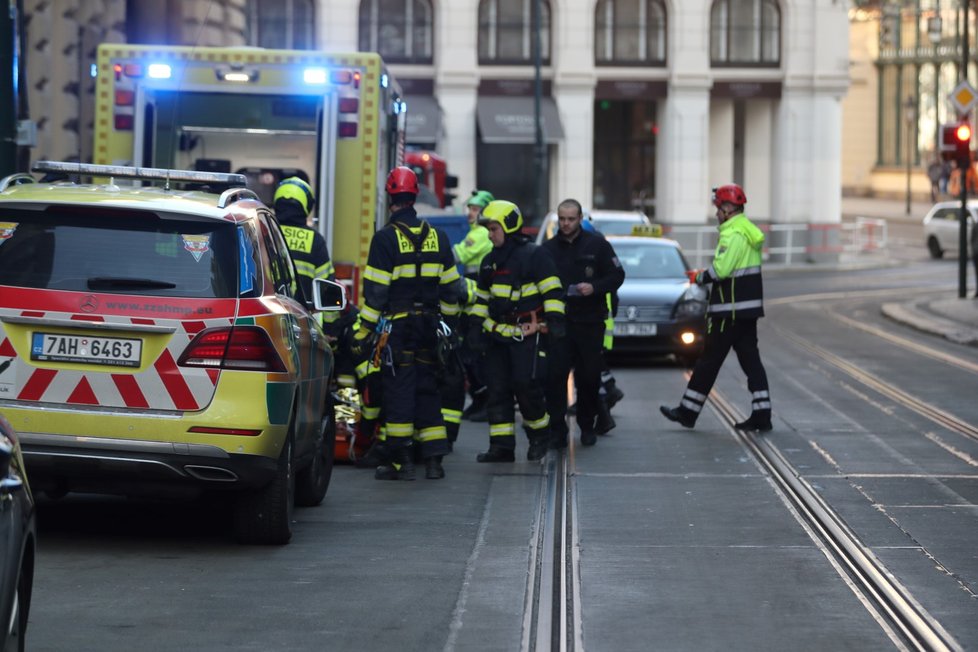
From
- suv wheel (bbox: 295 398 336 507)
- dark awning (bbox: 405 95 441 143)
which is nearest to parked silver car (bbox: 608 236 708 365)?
suv wheel (bbox: 295 398 336 507)

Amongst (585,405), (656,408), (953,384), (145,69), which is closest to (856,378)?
(953,384)

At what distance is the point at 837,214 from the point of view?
49.1 meters

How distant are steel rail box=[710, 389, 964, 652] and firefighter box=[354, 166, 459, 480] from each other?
86.6 inches

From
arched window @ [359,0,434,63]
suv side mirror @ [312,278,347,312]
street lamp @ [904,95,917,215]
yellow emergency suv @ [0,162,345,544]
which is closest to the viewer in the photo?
yellow emergency suv @ [0,162,345,544]

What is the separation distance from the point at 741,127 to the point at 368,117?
37.5m

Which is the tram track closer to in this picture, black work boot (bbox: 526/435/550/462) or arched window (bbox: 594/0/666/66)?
black work boot (bbox: 526/435/550/462)

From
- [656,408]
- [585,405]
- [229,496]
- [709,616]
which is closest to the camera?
[709,616]

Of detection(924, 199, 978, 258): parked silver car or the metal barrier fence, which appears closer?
the metal barrier fence

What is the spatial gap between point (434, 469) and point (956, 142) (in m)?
19.7

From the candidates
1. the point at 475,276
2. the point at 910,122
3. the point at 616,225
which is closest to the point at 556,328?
the point at 475,276

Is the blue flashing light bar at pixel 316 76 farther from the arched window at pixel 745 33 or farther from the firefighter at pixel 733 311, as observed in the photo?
the arched window at pixel 745 33

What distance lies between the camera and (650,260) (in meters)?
21.1

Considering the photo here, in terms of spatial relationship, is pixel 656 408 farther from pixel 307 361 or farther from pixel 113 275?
pixel 113 275

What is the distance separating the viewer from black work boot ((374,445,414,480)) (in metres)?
11.4
